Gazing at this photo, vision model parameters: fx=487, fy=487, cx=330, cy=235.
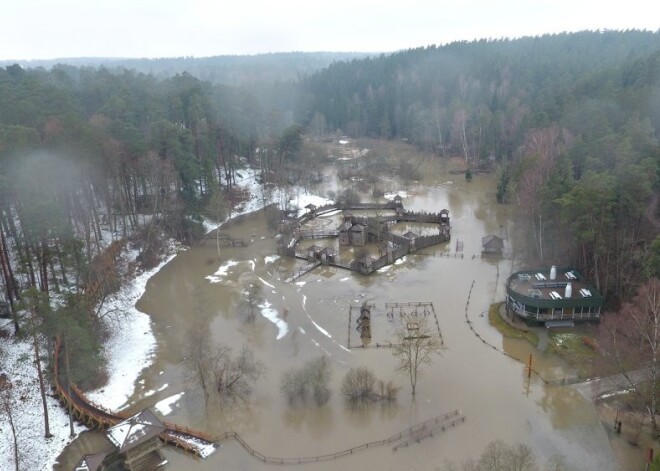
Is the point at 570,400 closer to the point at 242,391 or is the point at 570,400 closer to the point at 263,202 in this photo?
the point at 242,391

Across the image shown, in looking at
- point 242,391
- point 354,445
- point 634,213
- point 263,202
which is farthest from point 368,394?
point 263,202

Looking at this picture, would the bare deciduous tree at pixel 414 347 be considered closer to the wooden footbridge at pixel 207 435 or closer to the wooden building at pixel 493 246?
the wooden footbridge at pixel 207 435

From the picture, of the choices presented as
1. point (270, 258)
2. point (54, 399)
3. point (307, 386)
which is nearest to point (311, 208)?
point (270, 258)

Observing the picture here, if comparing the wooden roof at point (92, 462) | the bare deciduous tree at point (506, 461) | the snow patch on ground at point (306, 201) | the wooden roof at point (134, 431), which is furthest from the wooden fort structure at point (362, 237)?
the wooden roof at point (92, 462)

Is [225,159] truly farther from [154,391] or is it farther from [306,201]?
[154,391]

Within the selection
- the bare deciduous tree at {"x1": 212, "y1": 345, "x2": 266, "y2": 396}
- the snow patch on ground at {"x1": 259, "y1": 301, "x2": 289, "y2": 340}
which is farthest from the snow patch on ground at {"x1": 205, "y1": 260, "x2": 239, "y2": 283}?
the bare deciduous tree at {"x1": 212, "y1": 345, "x2": 266, "y2": 396}

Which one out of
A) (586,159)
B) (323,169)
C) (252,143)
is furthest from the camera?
(323,169)

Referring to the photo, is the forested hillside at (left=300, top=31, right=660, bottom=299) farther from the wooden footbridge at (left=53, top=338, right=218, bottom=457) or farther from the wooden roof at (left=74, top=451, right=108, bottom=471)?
the wooden roof at (left=74, top=451, right=108, bottom=471)
